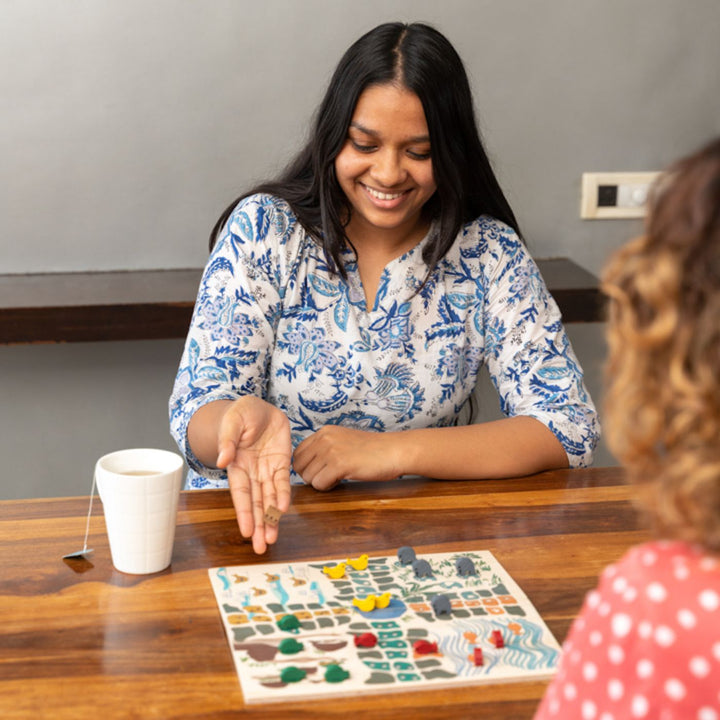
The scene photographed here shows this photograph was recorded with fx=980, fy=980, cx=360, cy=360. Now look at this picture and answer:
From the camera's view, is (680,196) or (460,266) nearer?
(680,196)

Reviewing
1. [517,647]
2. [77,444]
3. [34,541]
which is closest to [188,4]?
[77,444]

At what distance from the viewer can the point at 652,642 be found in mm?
542

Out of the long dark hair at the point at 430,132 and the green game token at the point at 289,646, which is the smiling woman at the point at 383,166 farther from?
the green game token at the point at 289,646

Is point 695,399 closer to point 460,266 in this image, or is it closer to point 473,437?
point 473,437

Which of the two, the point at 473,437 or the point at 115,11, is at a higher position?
the point at 115,11

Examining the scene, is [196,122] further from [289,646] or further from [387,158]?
[289,646]

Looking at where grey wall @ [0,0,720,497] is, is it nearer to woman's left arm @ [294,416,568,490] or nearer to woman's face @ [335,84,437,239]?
woman's face @ [335,84,437,239]

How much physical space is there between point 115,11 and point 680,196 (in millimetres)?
1887

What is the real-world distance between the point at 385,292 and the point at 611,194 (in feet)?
3.48

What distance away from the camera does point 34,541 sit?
1138mm

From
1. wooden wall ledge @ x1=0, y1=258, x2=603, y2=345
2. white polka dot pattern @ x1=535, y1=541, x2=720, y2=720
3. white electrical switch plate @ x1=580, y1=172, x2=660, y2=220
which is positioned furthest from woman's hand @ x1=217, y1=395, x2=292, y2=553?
white electrical switch plate @ x1=580, y1=172, x2=660, y2=220

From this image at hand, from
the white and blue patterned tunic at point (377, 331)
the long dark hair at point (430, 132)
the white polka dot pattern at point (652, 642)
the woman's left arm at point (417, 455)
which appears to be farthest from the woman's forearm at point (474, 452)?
the white polka dot pattern at point (652, 642)

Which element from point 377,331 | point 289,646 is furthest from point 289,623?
point 377,331

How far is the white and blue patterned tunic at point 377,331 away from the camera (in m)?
1.57
